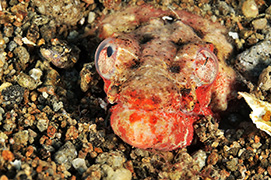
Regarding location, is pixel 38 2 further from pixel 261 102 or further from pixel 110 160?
pixel 261 102

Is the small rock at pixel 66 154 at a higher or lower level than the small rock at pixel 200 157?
higher

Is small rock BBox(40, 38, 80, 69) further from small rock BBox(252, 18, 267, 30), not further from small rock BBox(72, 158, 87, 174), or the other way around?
small rock BBox(252, 18, 267, 30)

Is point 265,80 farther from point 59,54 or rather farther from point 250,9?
point 59,54

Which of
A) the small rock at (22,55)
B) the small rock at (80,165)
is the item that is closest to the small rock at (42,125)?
the small rock at (80,165)

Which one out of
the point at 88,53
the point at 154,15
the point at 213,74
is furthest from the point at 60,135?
the point at 154,15

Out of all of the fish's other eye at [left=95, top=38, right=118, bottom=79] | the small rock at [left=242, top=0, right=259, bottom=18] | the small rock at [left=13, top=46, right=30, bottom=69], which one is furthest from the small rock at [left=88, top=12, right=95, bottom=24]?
the small rock at [left=242, top=0, right=259, bottom=18]

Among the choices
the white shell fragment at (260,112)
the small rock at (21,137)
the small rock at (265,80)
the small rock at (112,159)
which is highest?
the small rock at (265,80)

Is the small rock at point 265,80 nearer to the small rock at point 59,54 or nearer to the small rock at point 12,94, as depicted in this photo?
the small rock at point 59,54
